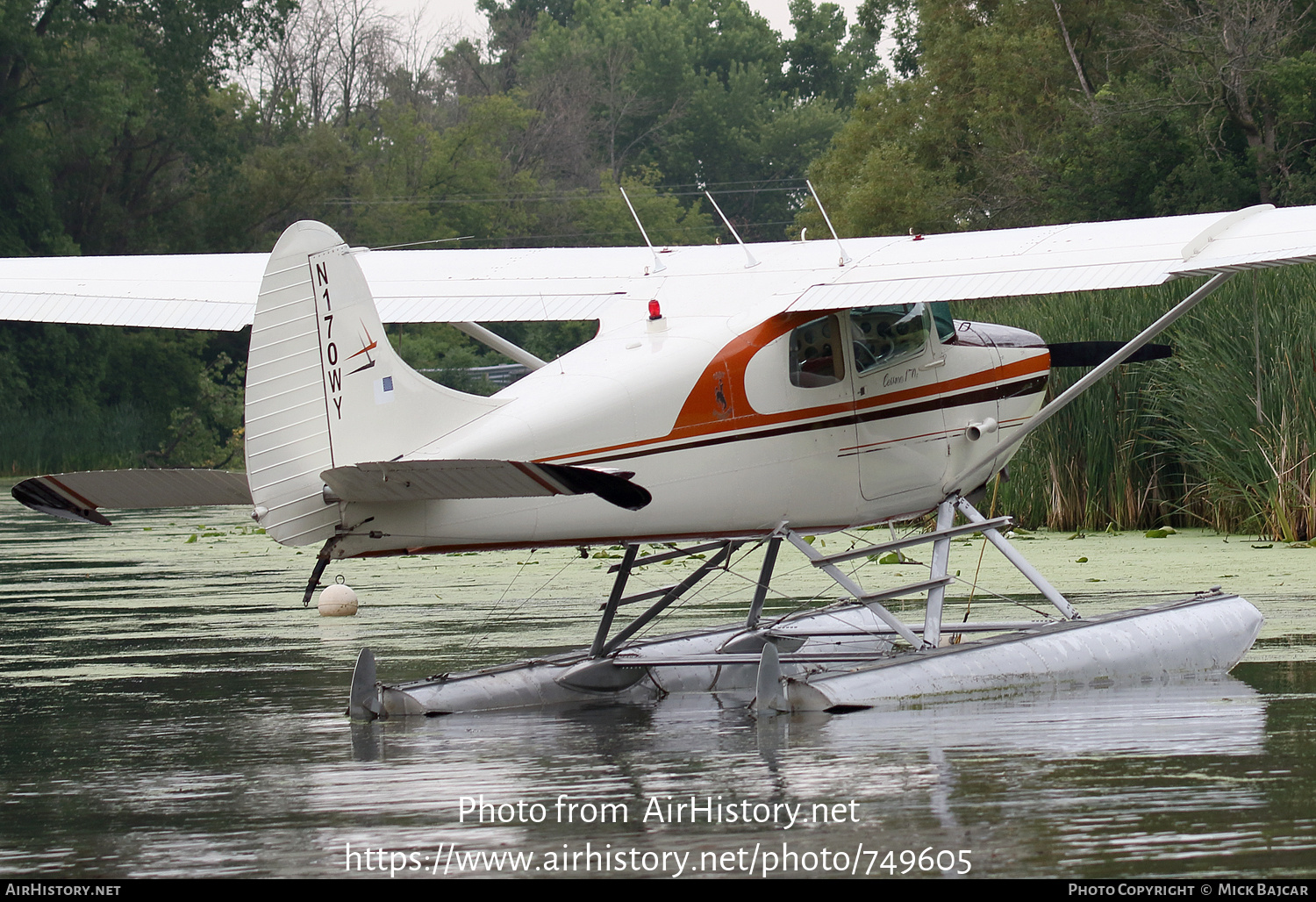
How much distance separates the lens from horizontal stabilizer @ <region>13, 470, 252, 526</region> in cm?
691

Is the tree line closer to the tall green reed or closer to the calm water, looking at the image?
the tall green reed

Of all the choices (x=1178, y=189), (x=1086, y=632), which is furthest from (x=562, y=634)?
(x=1178, y=189)

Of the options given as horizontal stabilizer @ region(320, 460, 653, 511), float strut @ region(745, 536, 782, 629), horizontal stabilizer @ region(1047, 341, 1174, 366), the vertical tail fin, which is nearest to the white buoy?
float strut @ region(745, 536, 782, 629)

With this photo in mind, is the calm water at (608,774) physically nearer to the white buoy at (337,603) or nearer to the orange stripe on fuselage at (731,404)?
the orange stripe on fuselage at (731,404)

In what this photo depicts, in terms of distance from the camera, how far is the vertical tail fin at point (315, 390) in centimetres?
704

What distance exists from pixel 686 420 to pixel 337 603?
5.98 meters

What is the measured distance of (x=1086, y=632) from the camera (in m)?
8.59

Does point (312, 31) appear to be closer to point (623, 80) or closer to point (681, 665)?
point (623, 80)

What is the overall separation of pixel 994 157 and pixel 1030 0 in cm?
501

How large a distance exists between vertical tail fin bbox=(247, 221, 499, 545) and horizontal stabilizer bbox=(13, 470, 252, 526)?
18 cm

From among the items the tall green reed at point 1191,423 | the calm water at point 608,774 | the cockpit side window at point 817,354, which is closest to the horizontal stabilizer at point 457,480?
the calm water at point 608,774

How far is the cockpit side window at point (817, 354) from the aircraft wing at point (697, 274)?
188 mm

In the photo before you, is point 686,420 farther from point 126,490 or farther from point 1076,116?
point 1076,116

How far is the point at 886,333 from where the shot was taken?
347 inches
